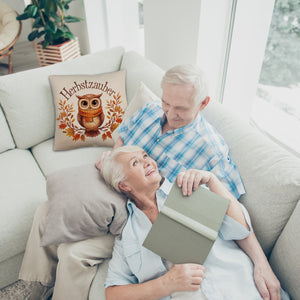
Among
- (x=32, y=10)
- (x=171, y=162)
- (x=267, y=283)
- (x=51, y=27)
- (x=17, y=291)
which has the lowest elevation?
(x=17, y=291)

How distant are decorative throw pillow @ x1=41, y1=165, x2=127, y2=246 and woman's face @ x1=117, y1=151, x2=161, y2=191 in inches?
4.2

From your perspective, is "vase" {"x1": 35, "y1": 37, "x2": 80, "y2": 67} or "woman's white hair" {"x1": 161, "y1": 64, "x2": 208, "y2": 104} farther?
"vase" {"x1": 35, "y1": 37, "x2": 80, "y2": 67}

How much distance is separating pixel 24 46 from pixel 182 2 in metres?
3.76

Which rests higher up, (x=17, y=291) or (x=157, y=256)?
(x=157, y=256)

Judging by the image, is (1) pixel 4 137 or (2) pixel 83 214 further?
(1) pixel 4 137

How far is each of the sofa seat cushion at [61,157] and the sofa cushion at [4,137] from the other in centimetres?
15

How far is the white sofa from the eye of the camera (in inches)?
36.5

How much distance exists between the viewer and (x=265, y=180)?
100 cm

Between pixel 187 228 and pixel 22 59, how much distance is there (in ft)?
14.2

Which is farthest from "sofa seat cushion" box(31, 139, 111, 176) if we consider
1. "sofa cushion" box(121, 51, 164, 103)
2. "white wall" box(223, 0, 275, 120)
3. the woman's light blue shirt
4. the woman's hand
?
"white wall" box(223, 0, 275, 120)

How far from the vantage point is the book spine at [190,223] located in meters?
0.81

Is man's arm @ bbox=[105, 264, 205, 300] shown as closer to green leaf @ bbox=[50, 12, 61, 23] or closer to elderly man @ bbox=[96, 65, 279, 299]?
elderly man @ bbox=[96, 65, 279, 299]

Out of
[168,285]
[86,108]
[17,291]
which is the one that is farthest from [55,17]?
[168,285]

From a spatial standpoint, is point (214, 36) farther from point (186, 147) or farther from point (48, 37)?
point (48, 37)
